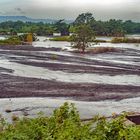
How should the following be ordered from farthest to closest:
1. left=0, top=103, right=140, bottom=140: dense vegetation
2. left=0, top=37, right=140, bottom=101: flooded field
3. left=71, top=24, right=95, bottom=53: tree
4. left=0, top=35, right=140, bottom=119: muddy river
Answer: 1. left=71, top=24, right=95, bottom=53: tree
2. left=0, top=37, right=140, bottom=101: flooded field
3. left=0, top=35, right=140, bottom=119: muddy river
4. left=0, top=103, right=140, bottom=140: dense vegetation

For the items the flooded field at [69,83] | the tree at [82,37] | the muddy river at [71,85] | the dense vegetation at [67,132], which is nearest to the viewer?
the dense vegetation at [67,132]

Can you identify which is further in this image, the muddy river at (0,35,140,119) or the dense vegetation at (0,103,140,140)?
the muddy river at (0,35,140,119)

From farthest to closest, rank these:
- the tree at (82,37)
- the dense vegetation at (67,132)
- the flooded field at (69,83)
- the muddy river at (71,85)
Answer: the tree at (82,37)
the flooded field at (69,83)
the muddy river at (71,85)
the dense vegetation at (67,132)

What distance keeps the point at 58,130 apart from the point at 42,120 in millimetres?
833

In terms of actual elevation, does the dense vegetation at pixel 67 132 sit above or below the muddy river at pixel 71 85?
above

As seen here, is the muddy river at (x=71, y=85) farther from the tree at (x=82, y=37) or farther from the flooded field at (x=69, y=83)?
the tree at (x=82, y=37)

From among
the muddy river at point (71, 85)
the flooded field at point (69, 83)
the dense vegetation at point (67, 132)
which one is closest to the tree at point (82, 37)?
the flooded field at point (69, 83)

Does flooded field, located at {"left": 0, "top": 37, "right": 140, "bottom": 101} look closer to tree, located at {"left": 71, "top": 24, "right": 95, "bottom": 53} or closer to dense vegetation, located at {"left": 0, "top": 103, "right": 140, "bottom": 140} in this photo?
dense vegetation, located at {"left": 0, "top": 103, "right": 140, "bottom": 140}

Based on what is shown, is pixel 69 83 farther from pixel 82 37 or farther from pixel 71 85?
pixel 82 37

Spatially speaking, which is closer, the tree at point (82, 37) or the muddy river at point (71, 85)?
the muddy river at point (71, 85)

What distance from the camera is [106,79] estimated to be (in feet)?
94.5

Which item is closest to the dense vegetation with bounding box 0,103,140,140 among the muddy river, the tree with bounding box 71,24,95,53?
the muddy river

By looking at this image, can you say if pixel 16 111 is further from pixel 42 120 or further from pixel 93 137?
pixel 93 137

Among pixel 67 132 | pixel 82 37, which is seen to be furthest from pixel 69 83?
pixel 82 37
